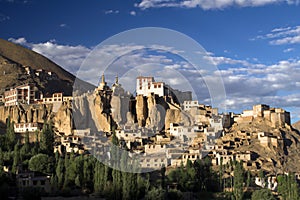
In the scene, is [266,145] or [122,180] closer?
[122,180]

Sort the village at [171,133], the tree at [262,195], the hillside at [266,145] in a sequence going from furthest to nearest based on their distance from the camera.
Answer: the hillside at [266,145] < the village at [171,133] < the tree at [262,195]

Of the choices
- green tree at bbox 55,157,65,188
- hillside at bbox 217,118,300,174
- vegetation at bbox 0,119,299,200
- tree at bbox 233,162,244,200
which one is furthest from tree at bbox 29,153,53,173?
hillside at bbox 217,118,300,174

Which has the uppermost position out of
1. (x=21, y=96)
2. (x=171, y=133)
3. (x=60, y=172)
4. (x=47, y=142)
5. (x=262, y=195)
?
(x=21, y=96)

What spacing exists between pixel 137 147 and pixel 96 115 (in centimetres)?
593

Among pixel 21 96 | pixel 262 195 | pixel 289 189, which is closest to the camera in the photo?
pixel 262 195

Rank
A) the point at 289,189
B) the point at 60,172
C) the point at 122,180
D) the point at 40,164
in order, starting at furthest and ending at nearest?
the point at 40,164 < the point at 289,189 < the point at 60,172 < the point at 122,180

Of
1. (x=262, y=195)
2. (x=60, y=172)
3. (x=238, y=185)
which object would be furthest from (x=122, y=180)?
(x=262, y=195)

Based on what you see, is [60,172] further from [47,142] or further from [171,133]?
[171,133]

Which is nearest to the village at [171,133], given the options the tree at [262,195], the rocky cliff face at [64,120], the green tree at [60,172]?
the rocky cliff face at [64,120]

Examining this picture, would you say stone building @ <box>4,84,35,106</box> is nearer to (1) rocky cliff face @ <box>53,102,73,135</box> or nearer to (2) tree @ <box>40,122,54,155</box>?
(1) rocky cliff face @ <box>53,102,73,135</box>

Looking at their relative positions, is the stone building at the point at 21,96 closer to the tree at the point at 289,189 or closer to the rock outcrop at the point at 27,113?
the rock outcrop at the point at 27,113

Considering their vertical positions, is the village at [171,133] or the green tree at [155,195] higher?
the village at [171,133]

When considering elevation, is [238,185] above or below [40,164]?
below

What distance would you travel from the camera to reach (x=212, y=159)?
2838 centimetres
